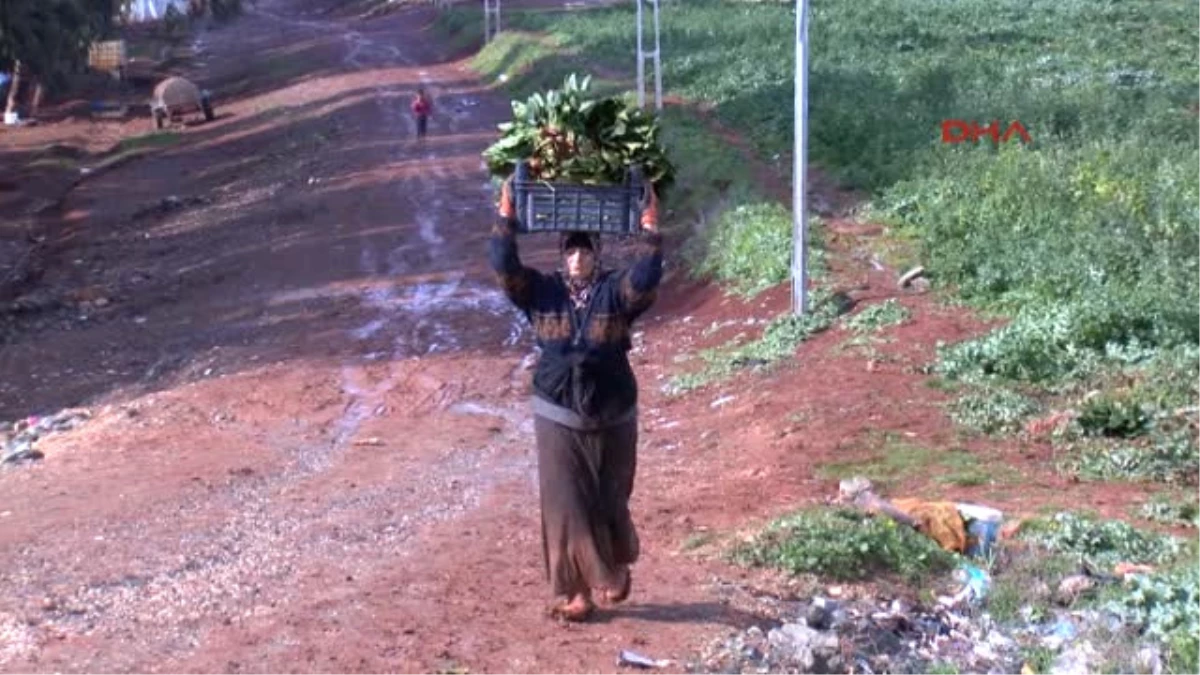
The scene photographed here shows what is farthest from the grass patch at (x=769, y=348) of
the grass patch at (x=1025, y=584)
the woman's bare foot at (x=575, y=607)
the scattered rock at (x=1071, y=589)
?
the woman's bare foot at (x=575, y=607)

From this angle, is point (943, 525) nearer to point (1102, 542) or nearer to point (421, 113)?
point (1102, 542)

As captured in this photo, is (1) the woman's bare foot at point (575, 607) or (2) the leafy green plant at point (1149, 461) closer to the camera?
(1) the woman's bare foot at point (575, 607)

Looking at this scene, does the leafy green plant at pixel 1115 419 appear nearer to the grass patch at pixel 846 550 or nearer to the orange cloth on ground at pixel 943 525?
the orange cloth on ground at pixel 943 525

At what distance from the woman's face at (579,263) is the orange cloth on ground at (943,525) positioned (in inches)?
99.3

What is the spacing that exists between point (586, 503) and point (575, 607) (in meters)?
0.49

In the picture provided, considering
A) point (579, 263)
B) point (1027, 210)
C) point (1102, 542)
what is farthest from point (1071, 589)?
point (1027, 210)

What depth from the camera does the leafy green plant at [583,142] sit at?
7301 mm

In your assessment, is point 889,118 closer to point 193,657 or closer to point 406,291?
point 406,291

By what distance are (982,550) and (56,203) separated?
2884cm

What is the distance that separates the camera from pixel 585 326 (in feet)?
23.3

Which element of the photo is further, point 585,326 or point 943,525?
point 943,525

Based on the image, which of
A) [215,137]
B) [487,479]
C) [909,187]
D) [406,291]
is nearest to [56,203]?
[215,137]

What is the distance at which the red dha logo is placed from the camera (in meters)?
20.6

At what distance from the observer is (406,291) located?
69.0 feet
